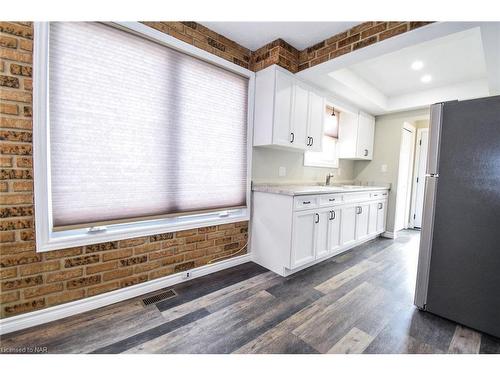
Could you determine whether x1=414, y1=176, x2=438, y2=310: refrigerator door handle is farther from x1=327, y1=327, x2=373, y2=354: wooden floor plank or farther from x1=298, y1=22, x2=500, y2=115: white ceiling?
x1=298, y1=22, x2=500, y2=115: white ceiling

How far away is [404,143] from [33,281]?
526 centimetres

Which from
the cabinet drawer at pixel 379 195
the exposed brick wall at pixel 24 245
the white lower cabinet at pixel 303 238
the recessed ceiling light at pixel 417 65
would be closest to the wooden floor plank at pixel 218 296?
the white lower cabinet at pixel 303 238

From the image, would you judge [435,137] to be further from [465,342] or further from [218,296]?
[218,296]

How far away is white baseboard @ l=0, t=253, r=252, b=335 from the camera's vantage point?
1463mm

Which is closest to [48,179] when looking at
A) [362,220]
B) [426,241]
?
[426,241]

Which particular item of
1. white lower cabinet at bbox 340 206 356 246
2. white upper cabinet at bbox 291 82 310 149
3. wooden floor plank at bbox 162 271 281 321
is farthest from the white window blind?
white lower cabinet at bbox 340 206 356 246

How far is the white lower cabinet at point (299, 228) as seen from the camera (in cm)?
234

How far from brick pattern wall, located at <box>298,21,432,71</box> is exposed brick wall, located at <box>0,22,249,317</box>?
2374 mm

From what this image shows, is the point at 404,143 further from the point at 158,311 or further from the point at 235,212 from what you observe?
the point at 158,311

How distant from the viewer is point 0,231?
4.56 ft

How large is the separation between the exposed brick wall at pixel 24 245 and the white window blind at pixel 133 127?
0.13 metres

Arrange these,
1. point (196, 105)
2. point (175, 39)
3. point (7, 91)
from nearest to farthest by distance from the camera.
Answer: point (7, 91) < point (175, 39) < point (196, 105)

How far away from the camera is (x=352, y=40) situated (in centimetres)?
208
